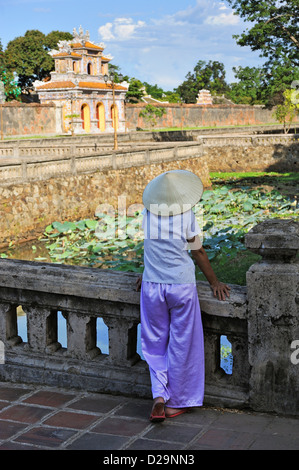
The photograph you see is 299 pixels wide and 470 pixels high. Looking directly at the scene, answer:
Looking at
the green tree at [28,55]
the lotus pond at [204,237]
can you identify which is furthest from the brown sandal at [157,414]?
the green tree at [28,55]

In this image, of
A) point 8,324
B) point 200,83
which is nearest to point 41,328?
point 8,324

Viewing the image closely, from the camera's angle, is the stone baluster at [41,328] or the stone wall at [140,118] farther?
the stone wall at [140,118]

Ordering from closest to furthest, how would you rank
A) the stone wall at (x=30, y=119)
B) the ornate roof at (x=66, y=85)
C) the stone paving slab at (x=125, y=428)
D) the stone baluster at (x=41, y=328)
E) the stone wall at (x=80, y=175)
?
the stone paving slab at (x=125, y=428) < the stone baluster at (x=41, y=328) < the stone wall at (x=80, y=175) < the stone wall at (x=30, y=119) < the ornate roof at (x=66, y=85)

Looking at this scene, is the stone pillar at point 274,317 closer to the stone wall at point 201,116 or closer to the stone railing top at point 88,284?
the stone railing top at point 88,284

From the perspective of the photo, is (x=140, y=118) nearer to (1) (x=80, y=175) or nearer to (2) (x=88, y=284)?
(1) (x=80, y=175)

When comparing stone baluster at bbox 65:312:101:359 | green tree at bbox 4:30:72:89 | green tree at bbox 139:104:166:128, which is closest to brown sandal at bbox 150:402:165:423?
stone baluster at bbox 65:312:101:359

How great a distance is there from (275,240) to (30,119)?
37353 mm

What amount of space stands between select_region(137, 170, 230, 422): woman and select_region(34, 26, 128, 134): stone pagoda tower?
3625 cm

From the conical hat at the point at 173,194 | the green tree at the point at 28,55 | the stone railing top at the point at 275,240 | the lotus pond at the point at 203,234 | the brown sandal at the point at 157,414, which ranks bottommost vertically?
the lotus pond at the point at 203,234

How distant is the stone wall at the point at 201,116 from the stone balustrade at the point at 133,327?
45.1 metres

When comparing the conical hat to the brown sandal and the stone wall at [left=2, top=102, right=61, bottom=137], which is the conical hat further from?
the stone wall at [left=2, top=102, right=61, bottom=137]

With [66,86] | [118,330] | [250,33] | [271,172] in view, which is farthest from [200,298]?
[66,86]

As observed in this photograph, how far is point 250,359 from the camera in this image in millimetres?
3314

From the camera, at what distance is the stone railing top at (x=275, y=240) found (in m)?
3.13
